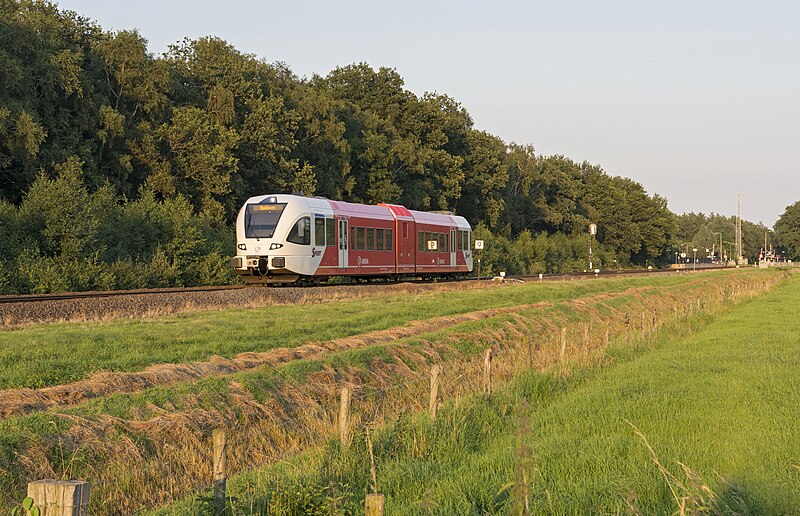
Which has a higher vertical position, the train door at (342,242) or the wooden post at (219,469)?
the train door at (342,242)

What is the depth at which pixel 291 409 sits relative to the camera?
15070 millimetres

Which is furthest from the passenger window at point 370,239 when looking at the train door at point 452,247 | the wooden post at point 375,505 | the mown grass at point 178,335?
the wooden post at point 375,505

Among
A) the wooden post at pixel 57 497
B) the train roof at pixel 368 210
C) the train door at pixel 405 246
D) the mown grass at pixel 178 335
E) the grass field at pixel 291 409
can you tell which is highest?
the train roof at pixel 368 210

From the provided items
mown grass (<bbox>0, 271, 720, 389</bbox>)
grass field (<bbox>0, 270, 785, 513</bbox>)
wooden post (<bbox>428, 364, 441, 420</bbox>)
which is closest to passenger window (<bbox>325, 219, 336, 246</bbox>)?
mown grass (<bbox>0, 271, 720, 389</bbox>)

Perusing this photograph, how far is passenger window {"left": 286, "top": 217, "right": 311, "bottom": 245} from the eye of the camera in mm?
33875

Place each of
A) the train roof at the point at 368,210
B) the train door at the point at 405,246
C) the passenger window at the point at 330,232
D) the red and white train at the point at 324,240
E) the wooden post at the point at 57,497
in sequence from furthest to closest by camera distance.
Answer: the train door at the point at 405,246
the passenger window at the point at 330,232
the train roof at the point at 368,210
the red and white train at the point at 324,240
the wooden post at the point at 57,497

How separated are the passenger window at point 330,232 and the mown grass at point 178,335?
4.06 metres

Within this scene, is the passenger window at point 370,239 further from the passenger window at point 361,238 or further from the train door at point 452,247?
the train door at point 452,247

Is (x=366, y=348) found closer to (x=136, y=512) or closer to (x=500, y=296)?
(x=136, y=512)

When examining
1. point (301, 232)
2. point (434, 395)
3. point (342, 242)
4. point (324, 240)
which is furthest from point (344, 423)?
point (342, 242)

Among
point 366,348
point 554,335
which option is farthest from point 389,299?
point 366,348

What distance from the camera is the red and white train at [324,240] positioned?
3400 cm

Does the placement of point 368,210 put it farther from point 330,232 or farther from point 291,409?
point 291,409

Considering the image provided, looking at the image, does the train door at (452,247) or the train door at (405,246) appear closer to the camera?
the train door at (405,246)
